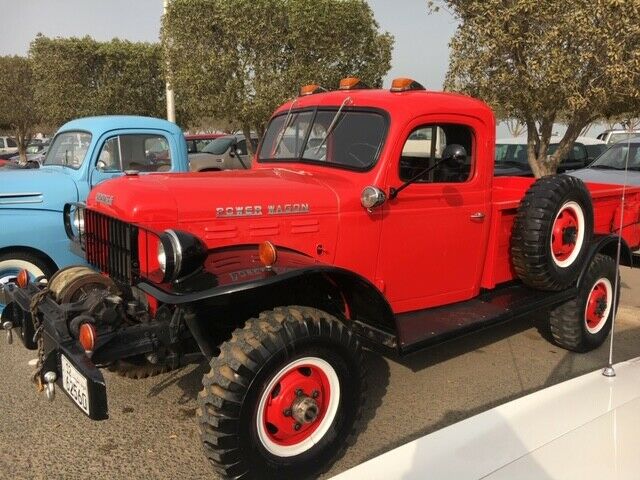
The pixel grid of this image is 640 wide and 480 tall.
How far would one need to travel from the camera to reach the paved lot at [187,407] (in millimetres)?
3090

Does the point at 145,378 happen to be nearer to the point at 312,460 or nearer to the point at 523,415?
the point at 312,460

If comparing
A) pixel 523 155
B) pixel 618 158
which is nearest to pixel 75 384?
pixel 618 158

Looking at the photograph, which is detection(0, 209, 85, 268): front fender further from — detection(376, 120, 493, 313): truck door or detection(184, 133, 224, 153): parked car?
detection(184, 133, 224, 153): parked car

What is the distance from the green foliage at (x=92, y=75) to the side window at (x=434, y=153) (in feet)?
51.3

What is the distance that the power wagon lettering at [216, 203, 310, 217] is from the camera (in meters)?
3.23

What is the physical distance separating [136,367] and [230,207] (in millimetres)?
1135

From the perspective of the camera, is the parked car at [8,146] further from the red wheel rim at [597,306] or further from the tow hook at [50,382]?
the red wheel rim at [597,306]

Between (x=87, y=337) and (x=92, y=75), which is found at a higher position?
(x=92, y=75)

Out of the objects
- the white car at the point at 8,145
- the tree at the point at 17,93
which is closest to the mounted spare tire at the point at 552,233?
the tree at the point at 17,93

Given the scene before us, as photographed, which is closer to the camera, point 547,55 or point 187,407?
point 187,407

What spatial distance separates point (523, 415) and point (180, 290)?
1.59m

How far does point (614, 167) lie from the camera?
878 centimetres

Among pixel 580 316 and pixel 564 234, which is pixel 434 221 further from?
pixel 580 316

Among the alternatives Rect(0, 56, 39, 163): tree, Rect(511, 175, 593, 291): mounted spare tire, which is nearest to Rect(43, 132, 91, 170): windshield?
Rect(511, 175, 593, 291): mounted spare tire
